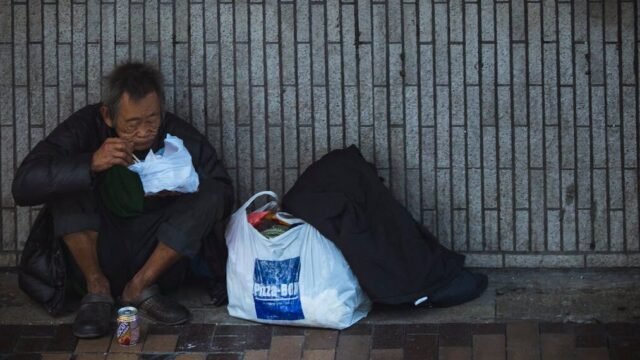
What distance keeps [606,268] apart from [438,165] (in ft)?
3.01

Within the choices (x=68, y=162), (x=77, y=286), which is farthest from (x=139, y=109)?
(x=77, y=286)

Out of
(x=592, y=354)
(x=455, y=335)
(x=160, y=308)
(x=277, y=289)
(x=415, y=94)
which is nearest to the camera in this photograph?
(x=592, y=354)

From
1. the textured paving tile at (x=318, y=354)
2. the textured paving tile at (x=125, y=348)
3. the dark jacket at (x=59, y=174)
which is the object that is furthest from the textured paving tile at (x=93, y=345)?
the textured paving tile at (x=318, y=354)

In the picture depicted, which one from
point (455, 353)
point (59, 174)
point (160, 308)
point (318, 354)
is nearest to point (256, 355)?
point (318, 354)

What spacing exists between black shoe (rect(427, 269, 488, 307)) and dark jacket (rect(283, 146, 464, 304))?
0.03 meters

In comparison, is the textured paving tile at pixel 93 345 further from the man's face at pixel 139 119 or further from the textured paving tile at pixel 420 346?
the textured paving tile at pixel 420 346

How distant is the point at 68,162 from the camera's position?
6.05m

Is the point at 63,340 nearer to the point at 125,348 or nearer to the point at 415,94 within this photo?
the point at 125,348

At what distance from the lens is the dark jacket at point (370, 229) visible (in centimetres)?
616

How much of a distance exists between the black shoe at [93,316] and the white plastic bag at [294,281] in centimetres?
55

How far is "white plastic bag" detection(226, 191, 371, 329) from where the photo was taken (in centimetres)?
611

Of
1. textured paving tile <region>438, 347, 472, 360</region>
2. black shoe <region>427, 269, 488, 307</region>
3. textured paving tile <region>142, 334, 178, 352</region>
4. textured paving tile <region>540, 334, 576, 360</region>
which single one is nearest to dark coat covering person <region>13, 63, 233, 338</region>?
textured paving tile <region>142, 334, 178, 352</region>

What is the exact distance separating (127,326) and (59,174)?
697 mm

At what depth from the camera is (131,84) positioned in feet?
20.5
